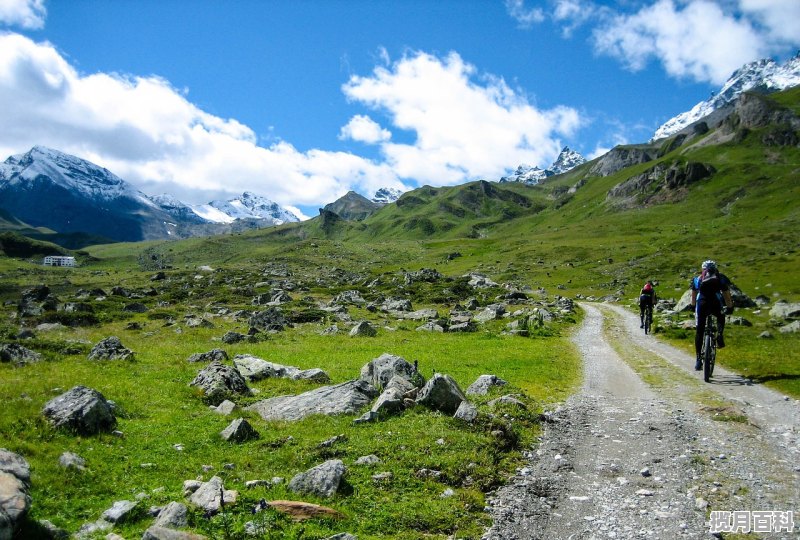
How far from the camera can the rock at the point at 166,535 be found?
8.32 m

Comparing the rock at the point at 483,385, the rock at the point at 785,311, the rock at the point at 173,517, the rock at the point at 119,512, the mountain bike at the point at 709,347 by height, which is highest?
the rock at the point at 785,311

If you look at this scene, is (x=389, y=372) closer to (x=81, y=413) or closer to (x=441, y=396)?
(x=441, y=396)

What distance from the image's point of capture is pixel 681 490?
10375 millimetres

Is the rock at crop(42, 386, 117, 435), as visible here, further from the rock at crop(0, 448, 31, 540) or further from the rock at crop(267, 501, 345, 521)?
the rock at crop(267, 501, 345, 521)

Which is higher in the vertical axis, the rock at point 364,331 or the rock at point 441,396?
the rock at point 441,396

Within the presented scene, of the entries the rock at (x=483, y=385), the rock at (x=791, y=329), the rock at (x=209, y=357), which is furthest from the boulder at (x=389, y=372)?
the rock at (x=791, y=329)

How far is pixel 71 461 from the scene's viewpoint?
11.6m

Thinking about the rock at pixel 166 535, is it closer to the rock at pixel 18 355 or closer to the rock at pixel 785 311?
the rock at pixel 18 355

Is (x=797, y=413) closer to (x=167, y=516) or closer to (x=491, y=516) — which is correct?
(x=491, y=516)

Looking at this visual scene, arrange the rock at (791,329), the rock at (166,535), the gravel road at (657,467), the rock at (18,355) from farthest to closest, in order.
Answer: the rock at (791,329) < the rock at (18,355) < the gravel road at (657,467) < the rock at (166,535)

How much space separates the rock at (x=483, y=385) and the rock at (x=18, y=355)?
22.4m

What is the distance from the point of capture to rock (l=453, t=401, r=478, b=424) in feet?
49.5

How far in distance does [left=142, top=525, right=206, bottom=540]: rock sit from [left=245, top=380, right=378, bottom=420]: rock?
8.49 meters

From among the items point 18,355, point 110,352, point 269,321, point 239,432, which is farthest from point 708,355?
point 269,321
